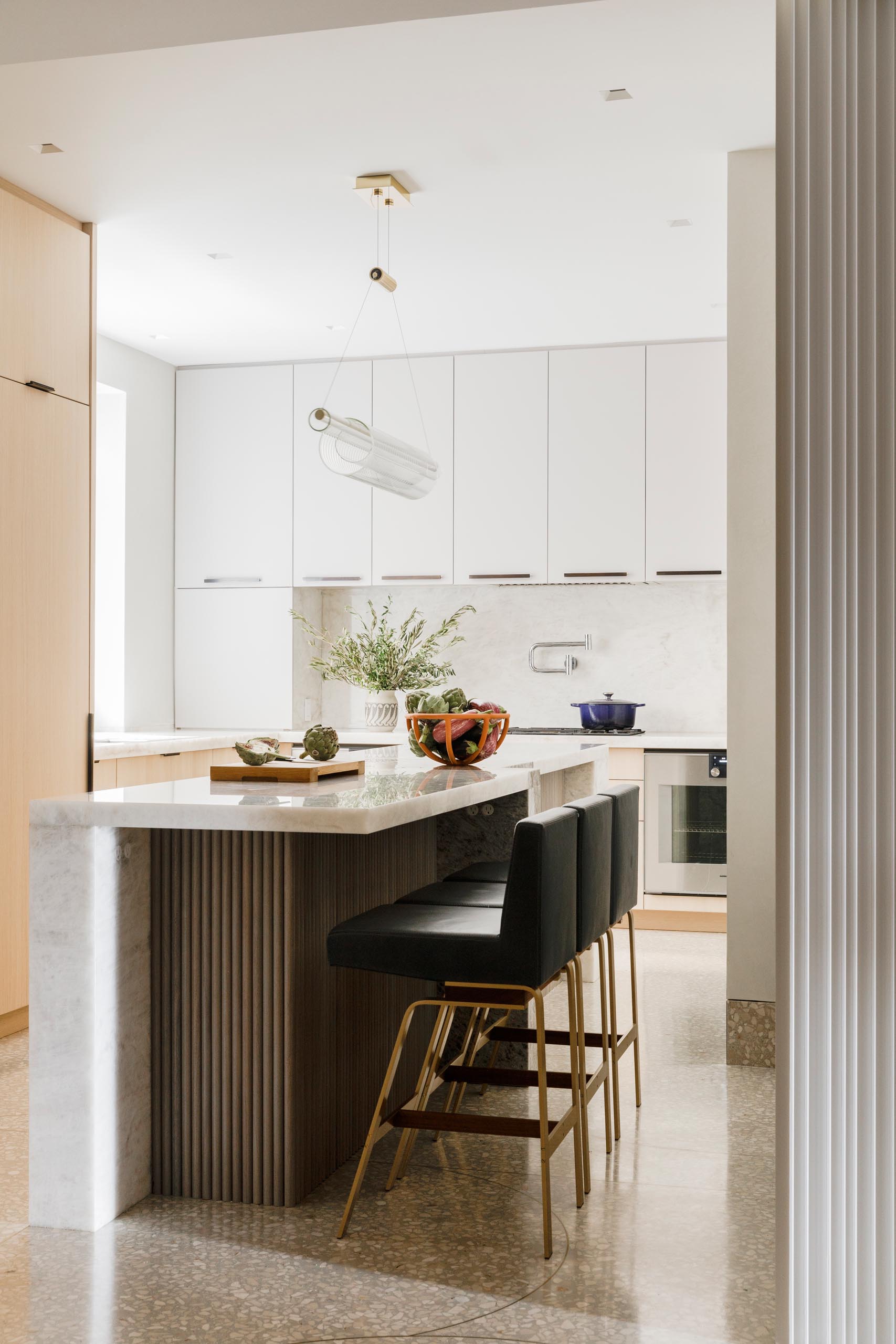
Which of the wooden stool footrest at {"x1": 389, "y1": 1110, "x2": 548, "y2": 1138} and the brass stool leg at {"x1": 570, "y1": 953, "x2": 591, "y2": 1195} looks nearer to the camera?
the wooden stool footrest at {"x1": 389, "y1": 1110, "x2": 548, "y2": 1138}

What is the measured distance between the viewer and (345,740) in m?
5.67

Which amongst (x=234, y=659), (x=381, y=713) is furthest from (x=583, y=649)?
(x=381, y=713)

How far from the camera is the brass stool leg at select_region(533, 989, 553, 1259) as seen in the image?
225cm

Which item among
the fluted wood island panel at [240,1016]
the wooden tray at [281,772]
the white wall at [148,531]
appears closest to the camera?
the fluted wood island panel at [240,1016]

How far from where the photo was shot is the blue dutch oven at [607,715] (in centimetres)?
563

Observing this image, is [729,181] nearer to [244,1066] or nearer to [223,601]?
[244,1066]

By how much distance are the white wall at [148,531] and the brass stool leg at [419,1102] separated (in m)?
3.40

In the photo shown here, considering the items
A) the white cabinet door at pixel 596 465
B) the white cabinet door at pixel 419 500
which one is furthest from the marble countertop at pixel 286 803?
the white cabinet door at pixel 419 500

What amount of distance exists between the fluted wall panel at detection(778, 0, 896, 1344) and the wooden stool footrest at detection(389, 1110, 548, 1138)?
2.52 ft

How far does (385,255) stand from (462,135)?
1020 mm

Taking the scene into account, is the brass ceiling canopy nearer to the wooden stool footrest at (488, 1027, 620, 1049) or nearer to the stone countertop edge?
the stone countertop edge

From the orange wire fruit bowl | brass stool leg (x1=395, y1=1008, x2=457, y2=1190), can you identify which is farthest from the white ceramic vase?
brass stool leg (x1=395, y1=1008, x2=457, y2=1190)

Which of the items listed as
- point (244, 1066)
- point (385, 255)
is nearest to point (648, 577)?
point (385, 255)

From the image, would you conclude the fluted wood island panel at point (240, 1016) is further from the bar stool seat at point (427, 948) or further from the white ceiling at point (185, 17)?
the white ceiling at point (185, 17)
